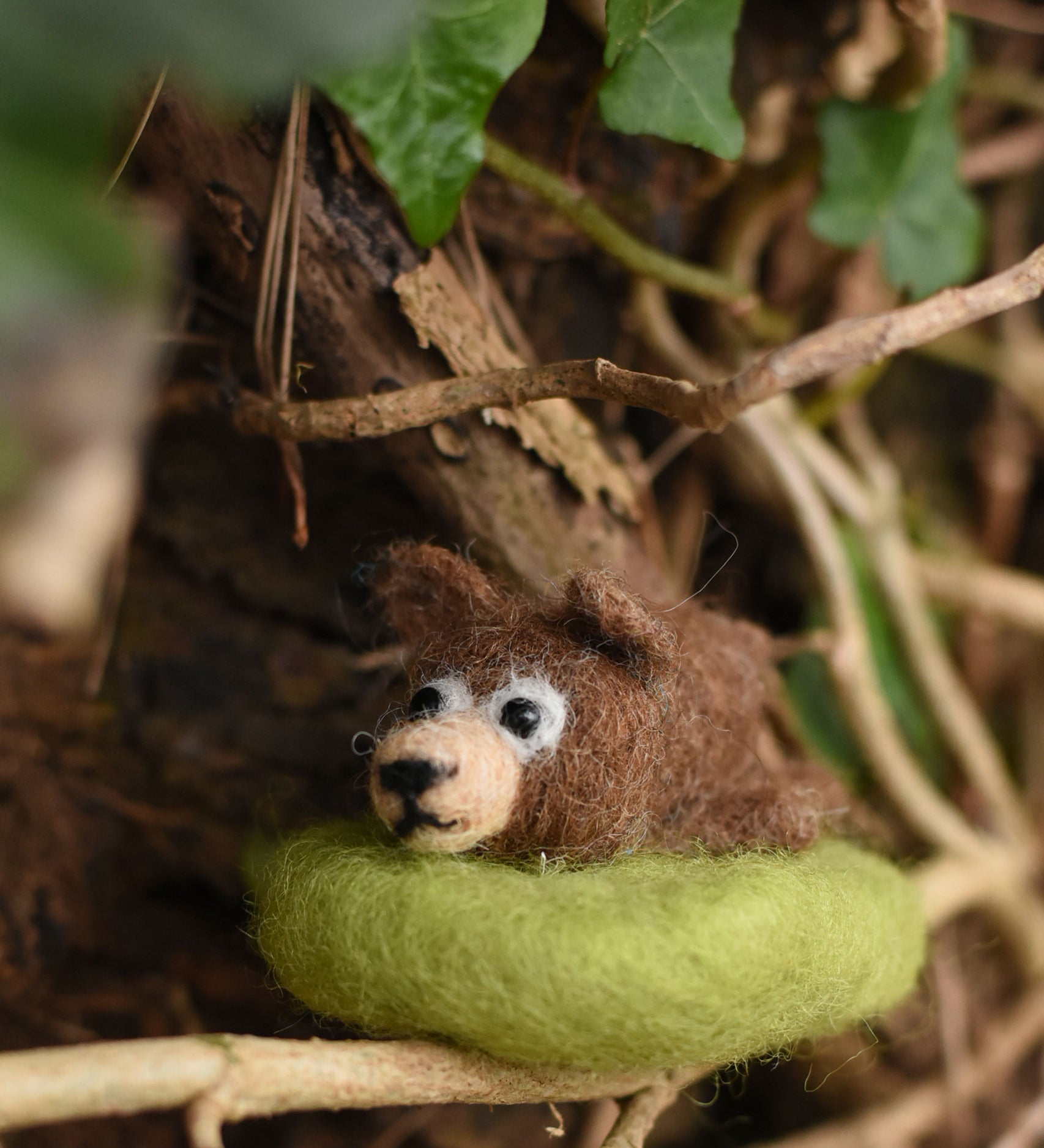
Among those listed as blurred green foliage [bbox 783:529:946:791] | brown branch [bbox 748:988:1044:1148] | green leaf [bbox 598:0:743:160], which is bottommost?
brown branch [bbox 748:988:1044:1148]

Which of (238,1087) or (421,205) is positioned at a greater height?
(421,205)

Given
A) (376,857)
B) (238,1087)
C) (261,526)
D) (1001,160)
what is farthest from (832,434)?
(238,1087)

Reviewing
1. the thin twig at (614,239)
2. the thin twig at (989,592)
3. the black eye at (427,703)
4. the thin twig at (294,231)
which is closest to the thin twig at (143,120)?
the thin twig at (294,231)

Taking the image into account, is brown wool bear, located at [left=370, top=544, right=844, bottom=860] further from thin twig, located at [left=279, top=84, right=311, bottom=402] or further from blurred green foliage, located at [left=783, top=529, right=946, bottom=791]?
blurred green foliage, located at [left=783, top=529, right=946, bottom=791]

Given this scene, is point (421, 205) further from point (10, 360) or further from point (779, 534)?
point (779, 534)

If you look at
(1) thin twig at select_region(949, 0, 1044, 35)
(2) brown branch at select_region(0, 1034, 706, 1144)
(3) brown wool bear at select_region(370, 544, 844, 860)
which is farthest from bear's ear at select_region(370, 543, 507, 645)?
(1) thin twig at select_region(949, 0, 1044, 35)

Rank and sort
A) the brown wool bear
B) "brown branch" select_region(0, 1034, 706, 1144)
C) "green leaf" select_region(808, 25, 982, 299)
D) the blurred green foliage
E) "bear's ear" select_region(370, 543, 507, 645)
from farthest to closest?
the blurred green foliage, "green leaf" select_region(808, 25, 982, 299), "bear's ear" select_region(370, 543, 507, 645), the brown wool bear, "brown branch" select_region(0, 1034, 706, 1144)

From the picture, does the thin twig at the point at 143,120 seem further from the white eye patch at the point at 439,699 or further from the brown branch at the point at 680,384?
the white eye patch at the point at 439,699
